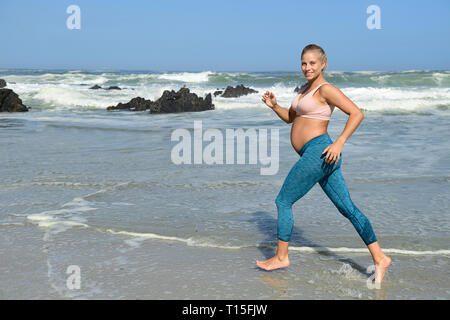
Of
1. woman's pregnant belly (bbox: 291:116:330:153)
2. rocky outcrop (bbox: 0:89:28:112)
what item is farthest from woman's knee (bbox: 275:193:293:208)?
rocky outcrop (bbox: 0:89:28:112)

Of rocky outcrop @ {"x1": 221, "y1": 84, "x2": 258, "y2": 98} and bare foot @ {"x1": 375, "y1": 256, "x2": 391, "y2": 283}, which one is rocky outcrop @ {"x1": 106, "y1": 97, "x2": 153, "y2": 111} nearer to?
rocky outcrop @ {"x1": 221, "y1": 84, "x2": 258, "y2": 98}

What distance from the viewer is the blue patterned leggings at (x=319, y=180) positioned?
332cm

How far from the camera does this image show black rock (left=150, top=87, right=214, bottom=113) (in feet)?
65.8

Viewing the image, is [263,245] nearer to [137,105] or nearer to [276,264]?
[276,264]

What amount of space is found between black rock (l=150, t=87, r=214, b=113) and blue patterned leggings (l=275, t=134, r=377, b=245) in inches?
664

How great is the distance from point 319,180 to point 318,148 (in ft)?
0.79

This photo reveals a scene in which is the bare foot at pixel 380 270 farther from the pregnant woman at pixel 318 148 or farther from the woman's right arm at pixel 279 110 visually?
the woman's right arm at pixel 279 110

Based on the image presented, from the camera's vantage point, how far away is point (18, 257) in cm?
397

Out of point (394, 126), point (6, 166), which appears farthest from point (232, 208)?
point (394, 126)

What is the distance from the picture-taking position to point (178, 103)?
66.8ft

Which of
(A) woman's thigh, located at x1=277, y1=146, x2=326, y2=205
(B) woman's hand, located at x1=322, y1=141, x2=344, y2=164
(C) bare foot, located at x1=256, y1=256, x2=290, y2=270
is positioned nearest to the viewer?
(B) woman's hand, located at x1=322, y1=141, x2=344, y2=164

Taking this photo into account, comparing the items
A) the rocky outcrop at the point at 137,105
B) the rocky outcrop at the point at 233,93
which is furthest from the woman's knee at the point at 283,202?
the rocky outcrop at the point at 233,93

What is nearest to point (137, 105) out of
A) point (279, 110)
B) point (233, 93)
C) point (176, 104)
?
point (176, 104)
